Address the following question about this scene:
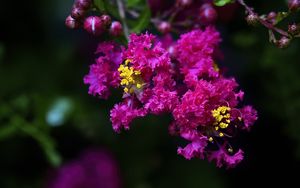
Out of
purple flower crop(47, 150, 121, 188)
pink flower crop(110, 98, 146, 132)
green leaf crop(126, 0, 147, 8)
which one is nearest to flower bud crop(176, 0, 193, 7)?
green leaf crop(126, 0, 147, 8)

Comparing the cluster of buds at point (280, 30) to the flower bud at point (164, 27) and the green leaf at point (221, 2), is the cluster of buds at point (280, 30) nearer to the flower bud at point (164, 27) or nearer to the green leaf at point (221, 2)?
the green leaf at point (221, 2)

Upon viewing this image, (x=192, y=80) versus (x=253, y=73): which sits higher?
(x=192, y=80)

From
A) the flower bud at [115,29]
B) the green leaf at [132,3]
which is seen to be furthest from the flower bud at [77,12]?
the green leaf at [132,3]

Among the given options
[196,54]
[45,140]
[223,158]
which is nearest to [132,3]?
[196,54]

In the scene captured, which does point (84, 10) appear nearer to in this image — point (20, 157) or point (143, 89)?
point (143, 89)

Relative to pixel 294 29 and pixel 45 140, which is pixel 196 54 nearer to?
pixel 294 29

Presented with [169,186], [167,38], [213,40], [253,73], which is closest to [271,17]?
[213,40]
